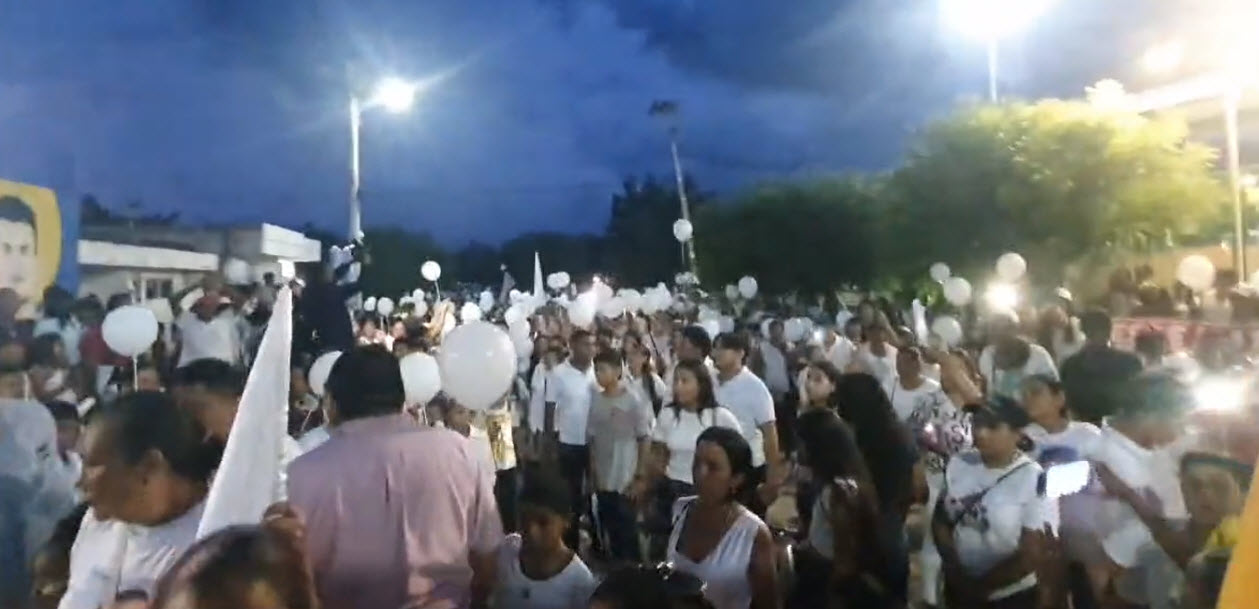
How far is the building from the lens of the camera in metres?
24.8

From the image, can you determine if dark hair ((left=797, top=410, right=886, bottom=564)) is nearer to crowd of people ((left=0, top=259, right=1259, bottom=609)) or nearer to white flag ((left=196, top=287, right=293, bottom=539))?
crowd of people ((left=0, top=259, right=1259, bottom=609))

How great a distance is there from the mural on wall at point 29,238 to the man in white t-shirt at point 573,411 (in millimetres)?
6091

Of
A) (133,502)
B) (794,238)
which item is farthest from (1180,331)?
(794,238)

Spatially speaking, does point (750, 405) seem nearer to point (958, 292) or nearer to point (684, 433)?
point (684, 433)

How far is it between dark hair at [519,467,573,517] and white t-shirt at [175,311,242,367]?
19.4 ft

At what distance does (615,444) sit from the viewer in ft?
24.4

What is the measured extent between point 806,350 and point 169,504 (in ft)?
28.3

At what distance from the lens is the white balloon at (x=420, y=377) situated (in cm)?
679

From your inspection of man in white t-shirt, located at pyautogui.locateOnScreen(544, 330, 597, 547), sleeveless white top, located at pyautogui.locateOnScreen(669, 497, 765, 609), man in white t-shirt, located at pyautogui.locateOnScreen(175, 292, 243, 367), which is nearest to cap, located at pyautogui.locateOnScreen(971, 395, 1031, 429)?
sleeveless white top, located at pyautogui.locateOnScreen(669, 497, 765, 609)

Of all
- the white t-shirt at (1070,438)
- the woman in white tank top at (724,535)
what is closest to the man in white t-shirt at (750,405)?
the white t-shirt at (1070,438)

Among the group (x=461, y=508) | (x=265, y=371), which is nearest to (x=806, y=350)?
(x=461, y=508)

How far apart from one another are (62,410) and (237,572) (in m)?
3.82

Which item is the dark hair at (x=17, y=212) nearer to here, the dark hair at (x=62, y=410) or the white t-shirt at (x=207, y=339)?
the white t-shirt at (x=207, y=339)

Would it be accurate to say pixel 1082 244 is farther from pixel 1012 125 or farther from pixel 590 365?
pixel 590 365
